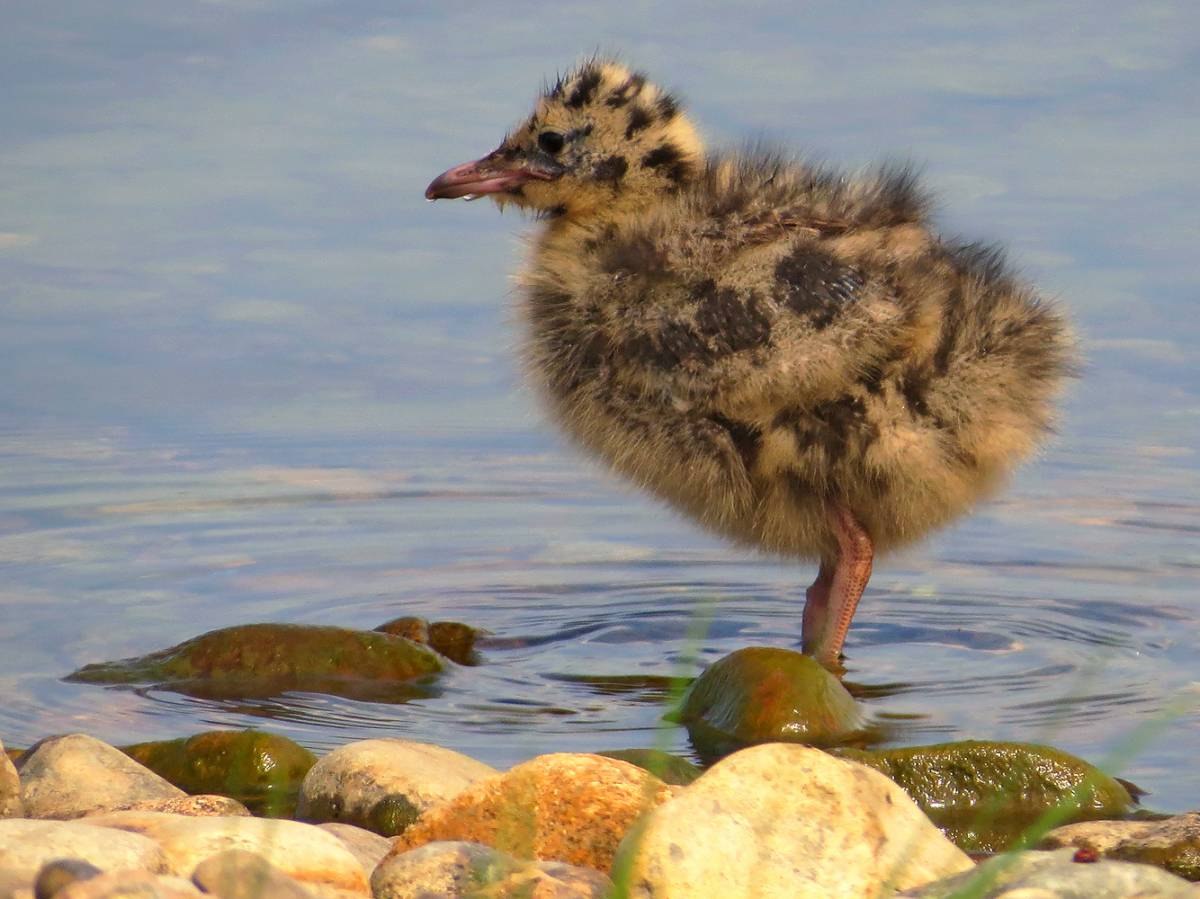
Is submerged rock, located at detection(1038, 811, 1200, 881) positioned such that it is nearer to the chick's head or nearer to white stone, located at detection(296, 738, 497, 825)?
white stone, located at detection(296, 738, 497, 825)

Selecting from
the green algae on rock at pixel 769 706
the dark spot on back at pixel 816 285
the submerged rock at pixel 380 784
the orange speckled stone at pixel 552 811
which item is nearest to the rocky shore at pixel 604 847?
the orange speckled stone at pixel 552 811

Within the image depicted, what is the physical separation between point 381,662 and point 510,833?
200 centimetres

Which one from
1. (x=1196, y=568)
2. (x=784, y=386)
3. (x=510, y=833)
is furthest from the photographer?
(x=1196, y=568)

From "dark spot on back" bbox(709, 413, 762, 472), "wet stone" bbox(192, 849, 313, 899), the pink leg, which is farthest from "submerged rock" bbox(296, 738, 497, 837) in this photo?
the pink leg

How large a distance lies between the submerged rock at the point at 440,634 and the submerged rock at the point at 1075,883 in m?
2.62

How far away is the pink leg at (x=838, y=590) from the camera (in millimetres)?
5531

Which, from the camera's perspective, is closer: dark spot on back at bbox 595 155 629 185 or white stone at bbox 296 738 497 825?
white stone at bbox 296 738 497 825

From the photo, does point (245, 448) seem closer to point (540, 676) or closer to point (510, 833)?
point (540, 676)

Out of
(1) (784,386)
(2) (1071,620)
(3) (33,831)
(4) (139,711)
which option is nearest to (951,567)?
(2) (1071,620)

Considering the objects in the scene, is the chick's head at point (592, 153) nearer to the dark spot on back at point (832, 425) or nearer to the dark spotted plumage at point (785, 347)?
the dark spotted plumage at point (785, 347)

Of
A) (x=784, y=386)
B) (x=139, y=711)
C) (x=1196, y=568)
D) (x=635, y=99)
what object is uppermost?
(x=635, y=99)

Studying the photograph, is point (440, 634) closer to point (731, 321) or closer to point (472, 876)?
point (731, 321)

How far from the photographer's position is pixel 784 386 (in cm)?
501

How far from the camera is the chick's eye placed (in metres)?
5.74
